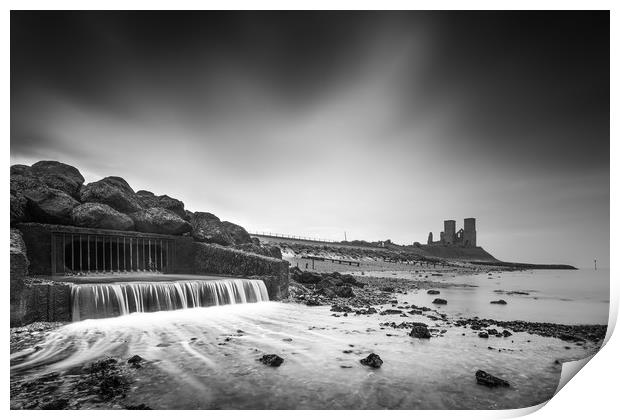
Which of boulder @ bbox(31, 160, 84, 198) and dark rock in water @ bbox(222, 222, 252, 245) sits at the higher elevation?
boulder @ bbox(31, 160, 84, 198)

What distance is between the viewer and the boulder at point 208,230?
11703 millimetres

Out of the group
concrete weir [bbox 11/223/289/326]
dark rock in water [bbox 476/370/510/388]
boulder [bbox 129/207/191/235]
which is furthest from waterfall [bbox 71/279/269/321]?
dark rock in water [bbox 476/370/510/388]

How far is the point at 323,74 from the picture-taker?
18.8ft

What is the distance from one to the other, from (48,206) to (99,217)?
119 cm

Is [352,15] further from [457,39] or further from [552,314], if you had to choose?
[552,314]

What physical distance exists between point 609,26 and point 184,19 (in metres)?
6.60

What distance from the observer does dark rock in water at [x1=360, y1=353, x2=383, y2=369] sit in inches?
176

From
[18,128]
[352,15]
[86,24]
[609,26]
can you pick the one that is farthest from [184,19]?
[609,26]

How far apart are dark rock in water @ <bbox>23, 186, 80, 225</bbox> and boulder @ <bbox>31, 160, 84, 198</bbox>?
0.54 meters

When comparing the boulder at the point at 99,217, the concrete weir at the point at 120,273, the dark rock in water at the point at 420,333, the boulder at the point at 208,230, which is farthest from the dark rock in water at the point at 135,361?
the boulder at the point at 208,230

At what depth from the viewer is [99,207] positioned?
30.5 ft

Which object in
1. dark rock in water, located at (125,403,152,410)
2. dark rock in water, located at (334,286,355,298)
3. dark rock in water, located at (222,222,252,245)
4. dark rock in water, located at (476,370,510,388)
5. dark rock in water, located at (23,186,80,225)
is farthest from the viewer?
dark rock in water, located at (222,222,252,245)

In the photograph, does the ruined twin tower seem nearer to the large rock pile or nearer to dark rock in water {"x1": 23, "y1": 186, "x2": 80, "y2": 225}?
the large rock pile

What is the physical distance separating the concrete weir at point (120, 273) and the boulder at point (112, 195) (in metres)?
1.07
